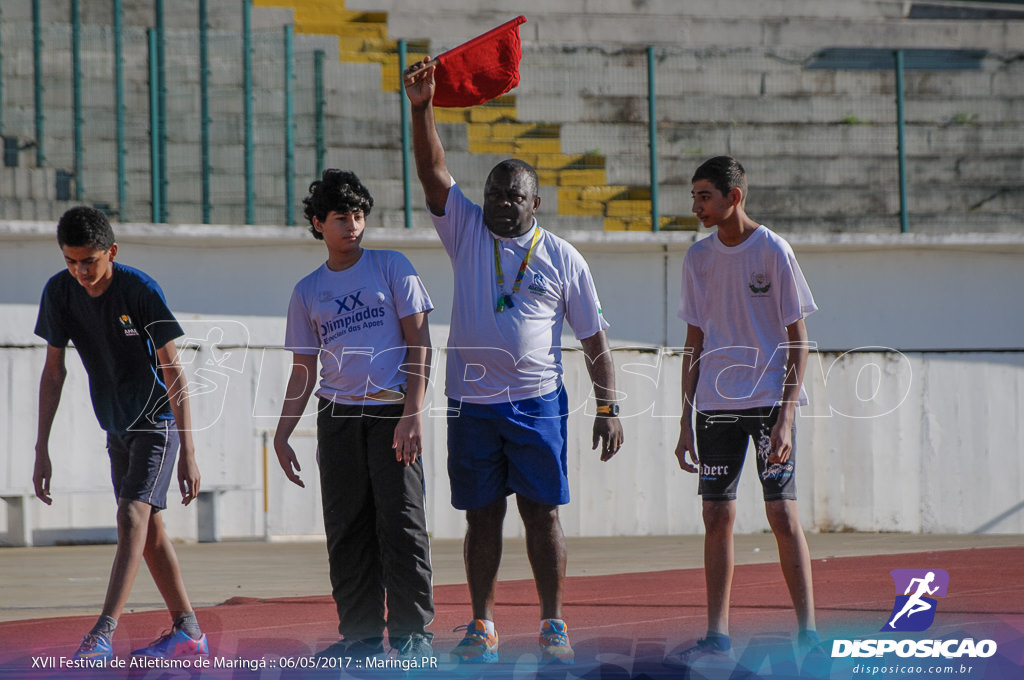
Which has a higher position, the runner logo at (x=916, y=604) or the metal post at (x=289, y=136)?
the metal post at (x=289, y=136)

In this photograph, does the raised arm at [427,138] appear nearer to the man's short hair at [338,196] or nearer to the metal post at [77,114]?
the man's short hair at [338,196]

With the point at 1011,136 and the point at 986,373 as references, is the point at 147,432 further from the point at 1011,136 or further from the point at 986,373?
the point at 1011,136

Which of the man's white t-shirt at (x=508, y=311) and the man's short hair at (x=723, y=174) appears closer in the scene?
the man's white t-shirt at (x=508, y=311)

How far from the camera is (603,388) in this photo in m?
5.26

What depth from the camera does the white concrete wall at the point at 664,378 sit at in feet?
39.9

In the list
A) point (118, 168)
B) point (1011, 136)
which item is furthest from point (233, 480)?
point (1011, 136)

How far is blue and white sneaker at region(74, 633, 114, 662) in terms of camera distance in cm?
486

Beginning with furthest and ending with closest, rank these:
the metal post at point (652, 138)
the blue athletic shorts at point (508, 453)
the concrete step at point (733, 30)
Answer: the concrete step at point (733, 30) < the metal post at point (652, 138) < the blue athletic shorts at point (508, 453)

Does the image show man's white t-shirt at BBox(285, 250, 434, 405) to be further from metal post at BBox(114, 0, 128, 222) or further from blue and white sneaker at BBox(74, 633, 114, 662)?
metal post at BBox(114, 0, 128, 222)

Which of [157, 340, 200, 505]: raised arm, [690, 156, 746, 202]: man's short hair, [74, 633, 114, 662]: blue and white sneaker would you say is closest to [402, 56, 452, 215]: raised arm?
[690, 156, 746, 202]: man's short hair

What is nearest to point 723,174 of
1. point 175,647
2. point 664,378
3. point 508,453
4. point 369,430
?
point 508,453

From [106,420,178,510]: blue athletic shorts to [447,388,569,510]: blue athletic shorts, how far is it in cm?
124

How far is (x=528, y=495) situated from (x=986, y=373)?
32.1 ft

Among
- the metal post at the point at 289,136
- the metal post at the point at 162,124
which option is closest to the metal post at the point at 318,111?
the metal post at the point at 289,136
